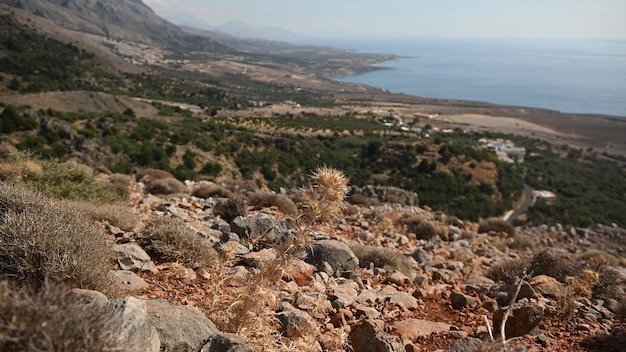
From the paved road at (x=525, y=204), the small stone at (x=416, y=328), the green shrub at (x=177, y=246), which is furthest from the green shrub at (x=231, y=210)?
the paved road at (x=525, y=204)

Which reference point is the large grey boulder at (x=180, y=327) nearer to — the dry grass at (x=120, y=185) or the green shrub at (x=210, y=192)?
the dry grass at (x=120, y=185)

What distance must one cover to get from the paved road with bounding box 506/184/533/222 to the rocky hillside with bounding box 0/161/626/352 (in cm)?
2470

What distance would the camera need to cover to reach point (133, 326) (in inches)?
80.0

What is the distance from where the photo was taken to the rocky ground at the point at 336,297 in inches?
110

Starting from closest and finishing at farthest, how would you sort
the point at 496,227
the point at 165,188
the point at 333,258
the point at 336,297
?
the point at 336,297 → the point at 333,258 → the point at 165,188 → the point at 496,227

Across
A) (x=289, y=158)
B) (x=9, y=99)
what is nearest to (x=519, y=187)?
(x=289, y=158)

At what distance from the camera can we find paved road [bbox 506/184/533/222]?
2995cm

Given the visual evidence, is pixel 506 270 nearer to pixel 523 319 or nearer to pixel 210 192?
pixel 523 319

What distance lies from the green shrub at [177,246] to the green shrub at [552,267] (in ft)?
16.8

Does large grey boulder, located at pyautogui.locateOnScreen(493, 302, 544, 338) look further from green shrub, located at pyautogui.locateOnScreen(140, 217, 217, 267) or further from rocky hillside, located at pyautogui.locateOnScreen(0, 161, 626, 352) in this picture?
green shrub, located at pyautogui.locateOnScreen(140, 217, 217, 267)

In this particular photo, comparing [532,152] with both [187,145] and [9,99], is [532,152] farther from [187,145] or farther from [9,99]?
[9,99]

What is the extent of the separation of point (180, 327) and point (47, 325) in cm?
A: 128

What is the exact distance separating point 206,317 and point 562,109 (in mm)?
153000

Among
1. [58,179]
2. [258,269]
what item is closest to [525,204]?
[258,269]
